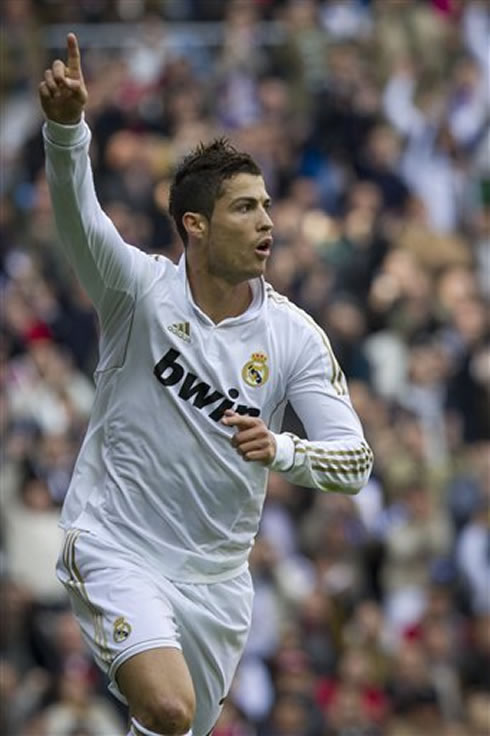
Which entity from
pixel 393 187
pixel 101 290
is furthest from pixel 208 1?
pixel 101 290

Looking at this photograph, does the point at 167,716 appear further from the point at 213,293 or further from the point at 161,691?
the point at 213,293

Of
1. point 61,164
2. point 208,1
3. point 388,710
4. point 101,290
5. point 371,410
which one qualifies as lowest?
point 388,710

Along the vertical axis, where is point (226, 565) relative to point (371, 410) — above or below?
above

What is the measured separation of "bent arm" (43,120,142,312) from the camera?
29.8 ft

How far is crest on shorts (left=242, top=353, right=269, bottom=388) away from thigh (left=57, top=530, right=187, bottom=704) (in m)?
0.90

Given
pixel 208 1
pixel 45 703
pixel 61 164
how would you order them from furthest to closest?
pixel 208 1 → pixel 45 703 → pixel 61 164

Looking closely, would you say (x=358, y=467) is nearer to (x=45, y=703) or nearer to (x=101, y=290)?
(x=101, y=290)

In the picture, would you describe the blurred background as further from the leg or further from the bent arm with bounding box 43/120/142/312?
the leg

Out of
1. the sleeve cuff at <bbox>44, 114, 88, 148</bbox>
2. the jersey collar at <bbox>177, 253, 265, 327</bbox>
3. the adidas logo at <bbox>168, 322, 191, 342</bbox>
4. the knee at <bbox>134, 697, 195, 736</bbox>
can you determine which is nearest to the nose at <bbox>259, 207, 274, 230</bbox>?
the jersey collar at <bbox>177, 253, 265, 327</bbox>

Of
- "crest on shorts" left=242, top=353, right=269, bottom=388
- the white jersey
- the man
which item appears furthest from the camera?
"crest on shorts" left=242, top=353, right=269, bottom=388

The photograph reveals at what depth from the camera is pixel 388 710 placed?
17.1 metres

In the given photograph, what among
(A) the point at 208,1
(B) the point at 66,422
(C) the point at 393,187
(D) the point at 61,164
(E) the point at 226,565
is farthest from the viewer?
(A) the point at 208,1

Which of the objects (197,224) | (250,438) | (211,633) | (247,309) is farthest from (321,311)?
(250,438)

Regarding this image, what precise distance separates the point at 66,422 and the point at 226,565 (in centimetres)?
836
